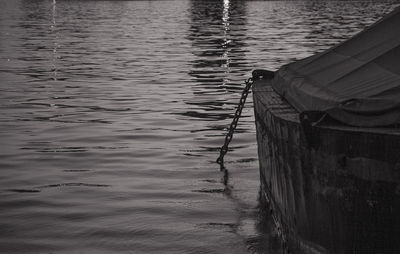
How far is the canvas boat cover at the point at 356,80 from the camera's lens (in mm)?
6641

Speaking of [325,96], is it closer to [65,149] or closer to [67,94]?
[65,149]

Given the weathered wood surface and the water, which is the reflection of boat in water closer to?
the weathered wood surface

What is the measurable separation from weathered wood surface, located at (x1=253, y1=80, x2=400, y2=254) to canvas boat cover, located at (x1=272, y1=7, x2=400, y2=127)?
0.27 metres

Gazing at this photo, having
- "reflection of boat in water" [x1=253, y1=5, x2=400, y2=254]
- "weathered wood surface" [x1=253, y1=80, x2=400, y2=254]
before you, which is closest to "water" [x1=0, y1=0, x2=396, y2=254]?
"reflection of boat in water" [x1=253, y1=5, x2=400, y2=254]

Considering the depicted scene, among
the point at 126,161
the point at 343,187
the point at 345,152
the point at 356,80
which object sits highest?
the point at 356,80

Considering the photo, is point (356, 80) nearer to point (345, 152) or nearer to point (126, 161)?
point (345, 152)

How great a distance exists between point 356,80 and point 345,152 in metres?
1.42

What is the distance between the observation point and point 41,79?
88.1ft

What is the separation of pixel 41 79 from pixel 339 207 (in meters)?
21.6

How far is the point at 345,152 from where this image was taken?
20.7 feet

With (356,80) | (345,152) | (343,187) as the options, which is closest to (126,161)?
(356,80)

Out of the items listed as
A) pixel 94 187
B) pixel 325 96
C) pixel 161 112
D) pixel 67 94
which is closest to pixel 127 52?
pixel 67 94

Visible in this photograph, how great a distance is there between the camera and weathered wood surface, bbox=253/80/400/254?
609cm

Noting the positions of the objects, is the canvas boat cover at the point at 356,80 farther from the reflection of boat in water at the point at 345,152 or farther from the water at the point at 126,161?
the water at the point at 126,161
